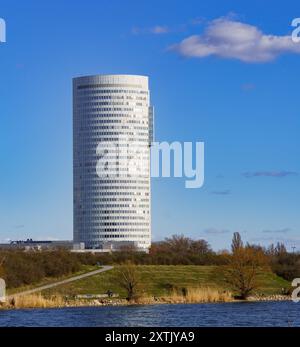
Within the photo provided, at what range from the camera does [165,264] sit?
14188 centimetres

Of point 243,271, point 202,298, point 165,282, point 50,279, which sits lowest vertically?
point 202,298

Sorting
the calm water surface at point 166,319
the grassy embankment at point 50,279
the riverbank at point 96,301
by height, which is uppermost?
the grassy embankment at point 50,279

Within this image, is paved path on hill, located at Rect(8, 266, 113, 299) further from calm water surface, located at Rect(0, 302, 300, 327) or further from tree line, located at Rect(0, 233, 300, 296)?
calm water surface, located at Rect(0, 302, 300, 327)

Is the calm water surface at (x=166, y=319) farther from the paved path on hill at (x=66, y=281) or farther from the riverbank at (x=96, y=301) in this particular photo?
the paved path on hill at (x=66, y=281)

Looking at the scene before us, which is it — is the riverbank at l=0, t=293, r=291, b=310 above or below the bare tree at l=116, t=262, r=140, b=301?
below

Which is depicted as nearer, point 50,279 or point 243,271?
point 243,271

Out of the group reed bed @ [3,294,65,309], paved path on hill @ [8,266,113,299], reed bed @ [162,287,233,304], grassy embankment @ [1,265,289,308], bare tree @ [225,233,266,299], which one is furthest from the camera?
bare tree @ [225,233,266,299]

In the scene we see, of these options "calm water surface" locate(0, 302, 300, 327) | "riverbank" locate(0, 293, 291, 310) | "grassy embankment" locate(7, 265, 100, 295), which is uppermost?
"grassy embankment" locate(7, 265, 100, 295)

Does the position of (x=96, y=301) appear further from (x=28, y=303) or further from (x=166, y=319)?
(x=166, y=319)

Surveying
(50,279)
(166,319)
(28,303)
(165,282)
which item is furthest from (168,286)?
(166,319)

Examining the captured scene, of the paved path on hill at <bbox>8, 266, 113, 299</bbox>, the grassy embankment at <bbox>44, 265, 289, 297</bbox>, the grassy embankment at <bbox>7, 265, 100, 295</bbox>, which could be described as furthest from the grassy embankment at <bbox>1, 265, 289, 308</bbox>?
the paved path on hill at <bbox>8, 266, 113, 299</bbox>

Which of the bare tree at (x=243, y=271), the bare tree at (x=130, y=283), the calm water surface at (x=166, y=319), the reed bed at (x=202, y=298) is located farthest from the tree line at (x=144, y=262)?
the calm water surface at (x=166, y=319)

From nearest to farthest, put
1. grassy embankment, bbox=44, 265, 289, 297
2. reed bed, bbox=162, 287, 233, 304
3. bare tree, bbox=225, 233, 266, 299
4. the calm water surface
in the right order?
the calm water surface
reed bed, bbox=162, 287, 233, 304
bare tree, bbox=225, 233, 266, 299
grassy embankment, bbox=44, 265, 289, 297

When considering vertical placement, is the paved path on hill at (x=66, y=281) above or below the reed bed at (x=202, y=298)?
above
